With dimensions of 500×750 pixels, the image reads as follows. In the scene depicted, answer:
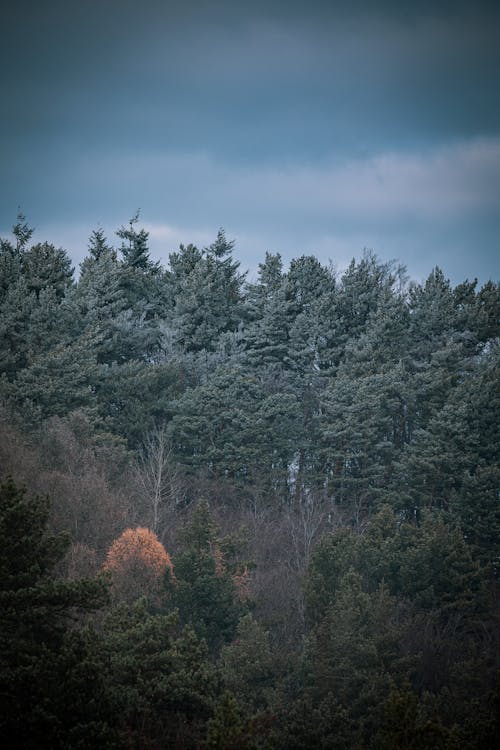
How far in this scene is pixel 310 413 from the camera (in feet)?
137

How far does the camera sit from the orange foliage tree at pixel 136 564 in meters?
21.5

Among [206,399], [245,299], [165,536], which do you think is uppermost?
[245,299]

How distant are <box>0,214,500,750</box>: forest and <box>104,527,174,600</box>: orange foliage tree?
0.23ft

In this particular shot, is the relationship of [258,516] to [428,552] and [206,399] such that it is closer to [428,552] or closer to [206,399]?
[206,399]

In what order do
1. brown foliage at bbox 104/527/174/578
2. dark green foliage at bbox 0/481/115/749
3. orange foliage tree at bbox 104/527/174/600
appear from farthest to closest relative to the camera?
brown foliage at bbox 104/527/174/578, orange foliage tree at bbox 104/527/174/600, dark green foliage at bbox 0/481/115/749

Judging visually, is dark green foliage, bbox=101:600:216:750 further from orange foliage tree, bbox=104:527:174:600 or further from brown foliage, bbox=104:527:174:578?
brown foliage, bbox=104:527:174:578

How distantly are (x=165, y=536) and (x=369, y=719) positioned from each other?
43.2 ft

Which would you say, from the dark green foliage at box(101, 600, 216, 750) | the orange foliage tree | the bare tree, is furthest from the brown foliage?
the dark green foliage at box(101, 600, 216, 750)

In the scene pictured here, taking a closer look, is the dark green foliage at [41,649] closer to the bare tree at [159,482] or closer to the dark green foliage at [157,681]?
the dark green foliage at [157,681]

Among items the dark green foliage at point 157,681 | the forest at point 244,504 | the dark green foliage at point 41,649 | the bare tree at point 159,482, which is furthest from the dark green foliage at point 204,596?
the dark green foliage at point 41,649

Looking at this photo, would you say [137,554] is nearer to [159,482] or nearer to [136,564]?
[136,564]

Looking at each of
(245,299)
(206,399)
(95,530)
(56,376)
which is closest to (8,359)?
(56,376)

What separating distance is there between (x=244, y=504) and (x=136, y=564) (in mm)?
14489

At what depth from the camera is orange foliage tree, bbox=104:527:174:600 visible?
2152cm
